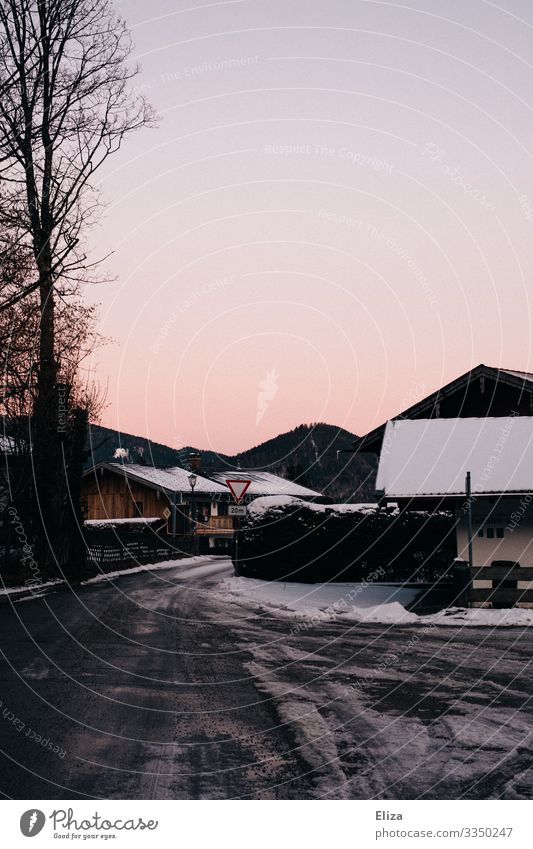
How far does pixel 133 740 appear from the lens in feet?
26.1

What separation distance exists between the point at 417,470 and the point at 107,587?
35.7 feet

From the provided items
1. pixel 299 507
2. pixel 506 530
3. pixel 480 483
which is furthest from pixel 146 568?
pixel 480 483

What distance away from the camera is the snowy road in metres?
6.55

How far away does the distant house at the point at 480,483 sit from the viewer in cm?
2280

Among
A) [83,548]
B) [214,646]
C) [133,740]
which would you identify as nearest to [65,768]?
[133,740]

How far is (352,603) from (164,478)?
4354 cm

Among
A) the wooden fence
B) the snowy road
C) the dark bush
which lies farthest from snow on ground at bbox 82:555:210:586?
the snowy road

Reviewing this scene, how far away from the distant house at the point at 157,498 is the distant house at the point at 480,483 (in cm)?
3742

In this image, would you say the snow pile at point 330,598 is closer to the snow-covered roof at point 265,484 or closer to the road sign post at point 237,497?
the road sign post at point 237,497

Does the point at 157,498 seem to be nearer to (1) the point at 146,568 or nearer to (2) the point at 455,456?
(1) the point at 146,568

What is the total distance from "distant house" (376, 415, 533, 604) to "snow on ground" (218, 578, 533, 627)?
278 centimetres

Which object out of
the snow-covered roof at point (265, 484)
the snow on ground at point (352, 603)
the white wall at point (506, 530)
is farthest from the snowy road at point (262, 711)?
the snow-covered roof at point (265, 484)

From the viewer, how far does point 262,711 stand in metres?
9.37
